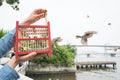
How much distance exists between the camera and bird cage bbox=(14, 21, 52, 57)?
2.71m

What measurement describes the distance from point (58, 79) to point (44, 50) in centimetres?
2717

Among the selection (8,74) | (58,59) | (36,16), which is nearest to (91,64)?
(58,59)

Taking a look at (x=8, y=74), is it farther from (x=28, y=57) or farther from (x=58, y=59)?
(x=58, y=59)

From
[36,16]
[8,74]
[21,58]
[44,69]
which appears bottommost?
[44,69]

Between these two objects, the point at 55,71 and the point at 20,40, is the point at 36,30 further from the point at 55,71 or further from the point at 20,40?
the point at 55,71

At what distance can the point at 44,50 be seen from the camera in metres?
2.67

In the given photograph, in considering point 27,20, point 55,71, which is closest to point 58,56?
point 55,71

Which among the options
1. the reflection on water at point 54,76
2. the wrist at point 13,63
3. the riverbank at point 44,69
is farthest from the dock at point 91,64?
the wrist at point 13,63

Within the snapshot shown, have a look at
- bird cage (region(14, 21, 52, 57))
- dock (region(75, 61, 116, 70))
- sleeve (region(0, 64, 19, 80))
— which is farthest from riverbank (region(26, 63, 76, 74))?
sleeve (region(0, 64, 19, 80))

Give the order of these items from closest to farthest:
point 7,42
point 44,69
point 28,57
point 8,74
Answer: point 8,74, point 28,57, point 7,42, point 44,69

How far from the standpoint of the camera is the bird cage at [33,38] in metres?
2.71

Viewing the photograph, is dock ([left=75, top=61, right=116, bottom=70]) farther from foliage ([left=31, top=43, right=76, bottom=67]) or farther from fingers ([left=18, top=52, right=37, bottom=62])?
fingers ([left=18, top=52, right=37, bottom=62])

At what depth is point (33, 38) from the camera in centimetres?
279

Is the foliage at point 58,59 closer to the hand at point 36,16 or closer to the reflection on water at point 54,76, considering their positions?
the reflection on water at point 54,76
